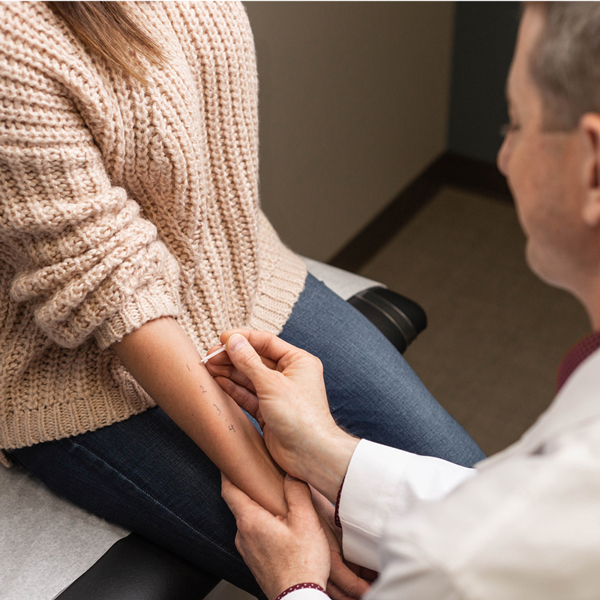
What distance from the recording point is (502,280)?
2344 mm

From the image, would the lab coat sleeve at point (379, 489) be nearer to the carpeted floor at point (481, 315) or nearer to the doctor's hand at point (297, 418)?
the doctor's hand at point (297, 418)

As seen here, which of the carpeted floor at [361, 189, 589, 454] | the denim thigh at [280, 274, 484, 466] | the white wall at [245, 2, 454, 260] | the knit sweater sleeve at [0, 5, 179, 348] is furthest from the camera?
the carpeted floor at [361, 189, 589, 454]

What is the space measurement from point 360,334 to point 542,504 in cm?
71

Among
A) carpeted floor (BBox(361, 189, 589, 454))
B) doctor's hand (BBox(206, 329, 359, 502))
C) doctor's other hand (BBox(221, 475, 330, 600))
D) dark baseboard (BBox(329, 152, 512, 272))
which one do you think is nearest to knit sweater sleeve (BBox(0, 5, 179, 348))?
doctor's hand (BBox(206, 329, 359, 502))

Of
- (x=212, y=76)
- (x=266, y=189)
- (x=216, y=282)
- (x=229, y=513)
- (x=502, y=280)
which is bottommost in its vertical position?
(x=502, y=280)

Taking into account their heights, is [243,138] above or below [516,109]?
below

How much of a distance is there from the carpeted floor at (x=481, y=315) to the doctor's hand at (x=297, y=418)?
3.43 ft

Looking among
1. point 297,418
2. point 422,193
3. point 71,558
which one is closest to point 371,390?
point 297,418

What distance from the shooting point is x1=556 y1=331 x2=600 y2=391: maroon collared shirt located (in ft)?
1.82

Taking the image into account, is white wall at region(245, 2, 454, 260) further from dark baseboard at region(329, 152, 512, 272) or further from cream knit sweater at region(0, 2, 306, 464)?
cream knit sweater at region(0, 2, 306, 464)

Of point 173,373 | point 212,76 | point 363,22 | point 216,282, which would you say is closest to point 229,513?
point 173,373

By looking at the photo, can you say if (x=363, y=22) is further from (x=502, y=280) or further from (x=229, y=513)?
(x=229, y=513)

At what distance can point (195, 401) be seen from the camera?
0.84 meters

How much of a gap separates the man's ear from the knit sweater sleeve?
52cm
